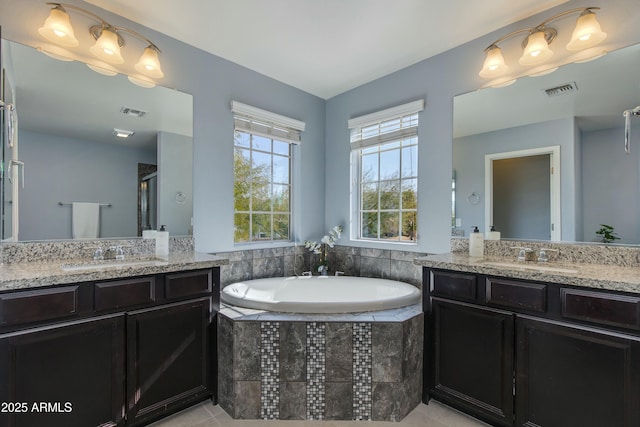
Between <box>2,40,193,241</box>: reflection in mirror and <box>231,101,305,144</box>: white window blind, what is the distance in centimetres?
45

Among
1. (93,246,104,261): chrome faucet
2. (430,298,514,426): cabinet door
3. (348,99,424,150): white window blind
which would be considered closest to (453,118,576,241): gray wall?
(348,99,424,150): white window blind

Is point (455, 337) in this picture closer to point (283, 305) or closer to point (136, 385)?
point (283, 305)

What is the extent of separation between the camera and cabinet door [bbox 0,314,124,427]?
1318 mm

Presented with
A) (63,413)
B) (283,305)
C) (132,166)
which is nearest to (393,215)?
(283,305)

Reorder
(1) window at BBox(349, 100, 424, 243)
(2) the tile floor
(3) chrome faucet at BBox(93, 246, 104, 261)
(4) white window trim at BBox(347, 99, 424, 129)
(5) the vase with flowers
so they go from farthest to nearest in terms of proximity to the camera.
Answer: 1. (5) the vase with flowers
2. (1) window at BBox(349, 100, 424, 243)
3. (4) white window trim at BBox(347, 99, 424, 129)
4. (3) chrome faucet at BBox(93, 246, 104, 261)
5. (2) the tile floor

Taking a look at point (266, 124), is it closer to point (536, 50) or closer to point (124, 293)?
point (124, 293)

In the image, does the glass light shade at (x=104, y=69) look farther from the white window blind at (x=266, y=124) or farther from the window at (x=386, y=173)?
the window at (x=386, y=173)

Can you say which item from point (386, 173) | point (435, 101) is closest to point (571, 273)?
point (435, 101)

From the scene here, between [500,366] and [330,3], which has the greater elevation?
[330,3]

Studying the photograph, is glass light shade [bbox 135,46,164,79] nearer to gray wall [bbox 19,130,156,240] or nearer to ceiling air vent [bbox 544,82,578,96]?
gray wall [bbox 19,130,156,240]

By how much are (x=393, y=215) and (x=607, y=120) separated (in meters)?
1.63

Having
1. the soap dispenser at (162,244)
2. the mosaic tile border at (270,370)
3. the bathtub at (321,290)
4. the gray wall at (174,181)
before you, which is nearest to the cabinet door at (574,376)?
the bathtub at (321,290)

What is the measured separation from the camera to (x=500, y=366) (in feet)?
5.49

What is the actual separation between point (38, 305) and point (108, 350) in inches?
15.3
